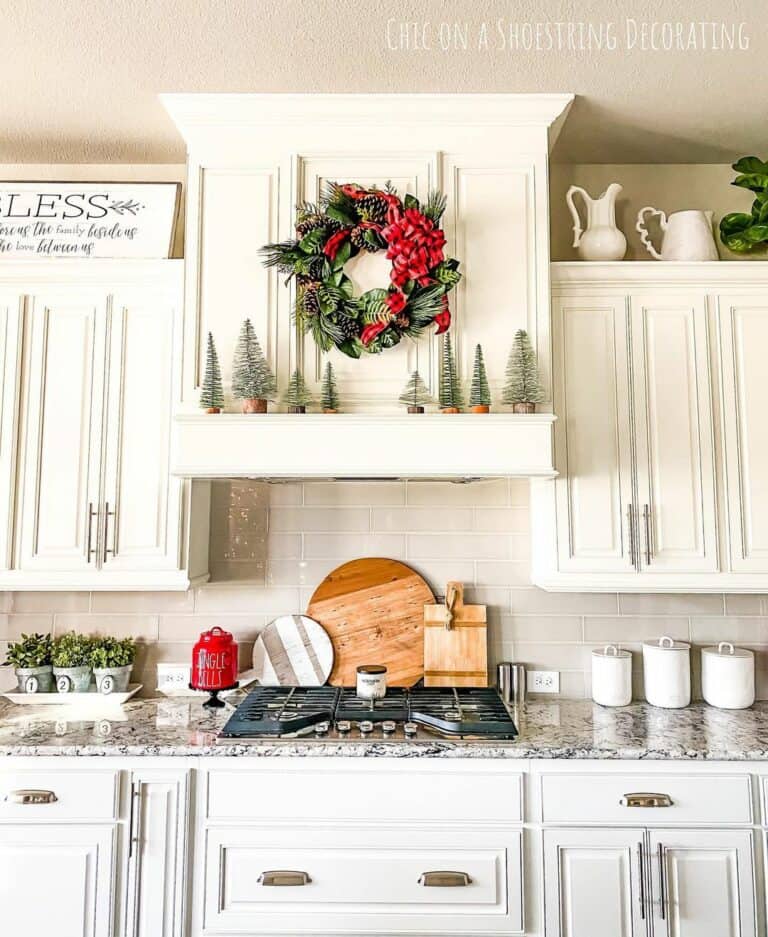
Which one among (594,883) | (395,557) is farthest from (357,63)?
(594,883)

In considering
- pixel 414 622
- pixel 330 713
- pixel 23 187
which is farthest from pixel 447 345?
pixel 23 187

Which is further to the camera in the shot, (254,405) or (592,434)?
(592,434)

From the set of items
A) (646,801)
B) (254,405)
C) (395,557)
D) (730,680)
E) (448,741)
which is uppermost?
(254,405)

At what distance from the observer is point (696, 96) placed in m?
2.15

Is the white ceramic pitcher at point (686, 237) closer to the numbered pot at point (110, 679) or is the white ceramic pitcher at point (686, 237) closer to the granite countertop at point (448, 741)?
the granite countertop at point (448, 741)

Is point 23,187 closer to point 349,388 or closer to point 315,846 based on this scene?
point 349,388

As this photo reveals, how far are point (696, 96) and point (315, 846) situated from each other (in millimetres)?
2433

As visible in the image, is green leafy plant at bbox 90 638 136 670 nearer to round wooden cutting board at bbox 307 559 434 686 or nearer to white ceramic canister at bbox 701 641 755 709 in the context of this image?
round wooden cutting board at bbox 307 559 434 686

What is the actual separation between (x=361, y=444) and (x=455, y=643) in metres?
0.81

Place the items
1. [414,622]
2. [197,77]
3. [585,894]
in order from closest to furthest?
[585,894] → [197,77] → [414,622]

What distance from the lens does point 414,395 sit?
2.07 meters

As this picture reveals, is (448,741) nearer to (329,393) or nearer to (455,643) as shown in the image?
(455,643)

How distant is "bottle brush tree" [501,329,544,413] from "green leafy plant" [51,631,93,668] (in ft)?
5.22

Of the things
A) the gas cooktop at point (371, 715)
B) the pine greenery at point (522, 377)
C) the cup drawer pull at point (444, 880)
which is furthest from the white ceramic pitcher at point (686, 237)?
the cup drawer pull at point (444, 880)
